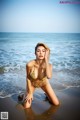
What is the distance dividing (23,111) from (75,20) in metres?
1.17

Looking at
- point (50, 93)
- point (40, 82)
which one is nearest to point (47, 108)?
point (50, 93)

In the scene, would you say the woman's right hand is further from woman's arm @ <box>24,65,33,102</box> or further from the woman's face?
the woman's face

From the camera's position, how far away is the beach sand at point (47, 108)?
224 cm

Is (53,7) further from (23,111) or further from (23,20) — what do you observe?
(23,111)

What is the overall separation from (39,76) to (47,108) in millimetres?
365

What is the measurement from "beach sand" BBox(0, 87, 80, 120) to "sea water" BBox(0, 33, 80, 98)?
92 millimetres

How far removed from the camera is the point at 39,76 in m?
2.39

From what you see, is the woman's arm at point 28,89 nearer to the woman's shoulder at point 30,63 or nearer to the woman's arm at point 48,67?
the woman's shoulder at point 30,63

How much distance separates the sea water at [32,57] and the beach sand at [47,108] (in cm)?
9

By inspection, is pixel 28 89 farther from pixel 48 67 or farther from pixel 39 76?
pixel 48 67

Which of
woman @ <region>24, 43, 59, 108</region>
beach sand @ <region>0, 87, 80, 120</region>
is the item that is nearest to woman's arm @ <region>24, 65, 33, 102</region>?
woman @ <region>24, 43, 59, 108</region>

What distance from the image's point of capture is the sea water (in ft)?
7.91

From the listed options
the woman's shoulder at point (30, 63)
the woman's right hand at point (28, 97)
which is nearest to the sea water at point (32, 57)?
the woman's shoulder at point (30, 63)

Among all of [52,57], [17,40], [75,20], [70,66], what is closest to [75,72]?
[70,66]
